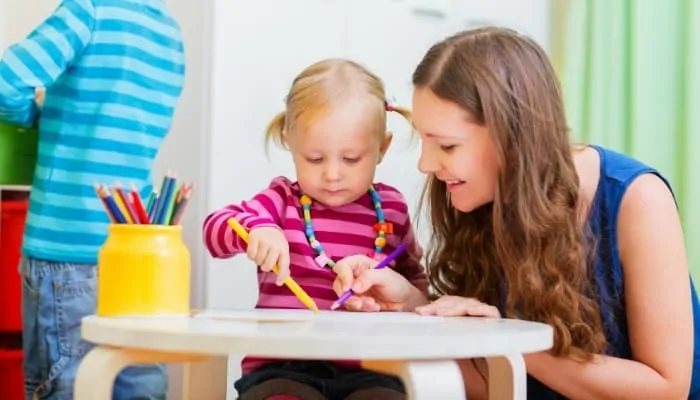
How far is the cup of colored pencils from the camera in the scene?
3.05 feet

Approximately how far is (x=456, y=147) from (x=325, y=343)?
0.39m

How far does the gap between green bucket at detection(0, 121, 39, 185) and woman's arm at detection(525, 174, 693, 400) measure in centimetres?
77

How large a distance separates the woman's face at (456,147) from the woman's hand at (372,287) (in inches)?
5.3

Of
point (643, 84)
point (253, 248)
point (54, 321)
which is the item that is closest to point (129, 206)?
point (253, 248)

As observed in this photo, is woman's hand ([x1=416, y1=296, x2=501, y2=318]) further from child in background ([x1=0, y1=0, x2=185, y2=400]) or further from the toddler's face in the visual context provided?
child in background ([x1=0, y1=0, x2=185, y2=400])

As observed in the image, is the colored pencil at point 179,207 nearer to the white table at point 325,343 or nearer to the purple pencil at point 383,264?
the white table at point 325,343

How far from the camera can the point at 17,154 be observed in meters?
1.37

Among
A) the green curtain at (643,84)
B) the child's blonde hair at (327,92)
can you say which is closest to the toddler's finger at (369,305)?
the child's blonde hair at (327,92)

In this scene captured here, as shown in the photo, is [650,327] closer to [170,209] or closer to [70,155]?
[170,209]

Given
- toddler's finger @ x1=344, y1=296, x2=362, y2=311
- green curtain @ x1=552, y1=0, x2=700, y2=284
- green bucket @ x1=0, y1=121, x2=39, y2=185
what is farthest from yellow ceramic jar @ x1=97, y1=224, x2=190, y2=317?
green curtain @ x1=552, y1=0, x2=700, y2=284

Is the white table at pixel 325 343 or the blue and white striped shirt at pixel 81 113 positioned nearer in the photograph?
the white table at pixel 325 343

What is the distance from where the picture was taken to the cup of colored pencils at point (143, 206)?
0.93 m

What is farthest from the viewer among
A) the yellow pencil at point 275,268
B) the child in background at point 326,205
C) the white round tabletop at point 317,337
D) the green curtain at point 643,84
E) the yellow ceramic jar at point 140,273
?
the green curtain at point 643,84

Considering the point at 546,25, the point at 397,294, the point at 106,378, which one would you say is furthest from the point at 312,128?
the point at 546,25
